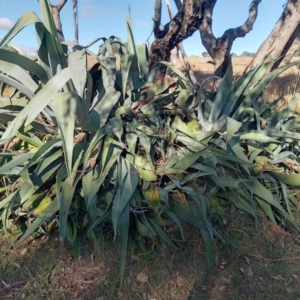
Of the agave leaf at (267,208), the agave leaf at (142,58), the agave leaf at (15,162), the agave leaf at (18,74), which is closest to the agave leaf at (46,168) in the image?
the agave leaf at (15,162)

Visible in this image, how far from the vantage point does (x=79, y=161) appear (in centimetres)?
255

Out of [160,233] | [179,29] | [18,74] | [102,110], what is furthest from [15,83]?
[179,29]

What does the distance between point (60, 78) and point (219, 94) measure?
1.38m

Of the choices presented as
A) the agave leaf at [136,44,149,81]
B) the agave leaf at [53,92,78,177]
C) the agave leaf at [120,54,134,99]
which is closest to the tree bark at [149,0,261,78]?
the agave leaf at [136,44,149,81]

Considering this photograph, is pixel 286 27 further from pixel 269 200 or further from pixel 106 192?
pixel 106 192

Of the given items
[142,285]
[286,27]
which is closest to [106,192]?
[142,285]

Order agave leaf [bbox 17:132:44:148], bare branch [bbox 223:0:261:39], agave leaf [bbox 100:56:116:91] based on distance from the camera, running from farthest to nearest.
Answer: bare branch [bbox 223:0:261:39] → agave leaf [bbox 100:56:116:91] → agave leaf [bbox 17:132:44:148]

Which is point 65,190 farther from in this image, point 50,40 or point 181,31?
point 181,31

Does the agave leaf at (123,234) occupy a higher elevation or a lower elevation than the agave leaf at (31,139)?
lower

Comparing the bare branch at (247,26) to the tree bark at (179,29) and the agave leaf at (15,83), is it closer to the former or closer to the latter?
the tree bark at (179,29)

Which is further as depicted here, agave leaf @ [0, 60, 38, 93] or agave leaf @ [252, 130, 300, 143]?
agave leaf @ [252, 130, 300, 143]

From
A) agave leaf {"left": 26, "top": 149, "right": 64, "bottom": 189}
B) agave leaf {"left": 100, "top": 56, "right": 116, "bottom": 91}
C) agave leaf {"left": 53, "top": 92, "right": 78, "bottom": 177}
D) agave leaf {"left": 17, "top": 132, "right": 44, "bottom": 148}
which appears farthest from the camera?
agave leaf {"left": 100, "top": 56, "right": 116, "bottom": 91}

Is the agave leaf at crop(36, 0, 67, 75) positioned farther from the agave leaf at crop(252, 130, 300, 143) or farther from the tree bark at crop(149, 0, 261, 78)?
the agave leaf at crop(252, 130, 300, 143)

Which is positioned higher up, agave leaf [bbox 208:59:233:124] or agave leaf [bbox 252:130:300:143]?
agave leaf [bbox 208:59:233:124]
